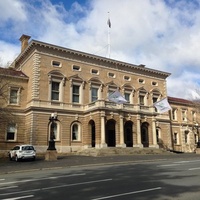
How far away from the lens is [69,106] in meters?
37.7

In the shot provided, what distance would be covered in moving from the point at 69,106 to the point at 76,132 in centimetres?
395

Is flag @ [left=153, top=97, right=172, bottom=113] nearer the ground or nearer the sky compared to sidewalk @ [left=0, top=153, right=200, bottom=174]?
nearer the sky

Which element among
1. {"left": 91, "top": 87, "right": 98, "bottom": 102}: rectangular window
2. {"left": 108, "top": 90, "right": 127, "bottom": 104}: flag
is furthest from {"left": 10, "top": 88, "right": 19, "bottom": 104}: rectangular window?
{"left": 108, "top": 90, "right": 127, "bottom": 104}: flag

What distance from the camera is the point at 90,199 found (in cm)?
823

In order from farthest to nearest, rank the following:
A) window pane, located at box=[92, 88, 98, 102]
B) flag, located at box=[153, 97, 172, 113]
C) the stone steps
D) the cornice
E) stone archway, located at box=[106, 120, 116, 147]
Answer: window pane, located at box=[92, 88, 98, 102]
flag, located at box=[153, 97, 172, 113]
stone archway, located at box=[106, 120, 116, 147]
the cornice
the stone steps

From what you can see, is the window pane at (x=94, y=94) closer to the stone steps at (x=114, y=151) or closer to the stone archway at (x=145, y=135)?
the stone archway at (x=145, y=135)

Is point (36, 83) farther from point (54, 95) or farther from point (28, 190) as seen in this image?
point (28, 190)

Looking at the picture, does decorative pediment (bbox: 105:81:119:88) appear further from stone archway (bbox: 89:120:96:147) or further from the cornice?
stone archway (bbox: 89:120:96:147)

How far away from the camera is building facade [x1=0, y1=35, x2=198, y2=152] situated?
34.5 metres

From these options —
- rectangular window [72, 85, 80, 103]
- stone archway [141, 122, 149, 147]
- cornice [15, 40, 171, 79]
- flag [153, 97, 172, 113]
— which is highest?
cornice [15, 40, 171, 79]

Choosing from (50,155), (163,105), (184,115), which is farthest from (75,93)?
(184,115)

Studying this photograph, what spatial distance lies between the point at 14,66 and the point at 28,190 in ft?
122

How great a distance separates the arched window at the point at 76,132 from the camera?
37.5 metres

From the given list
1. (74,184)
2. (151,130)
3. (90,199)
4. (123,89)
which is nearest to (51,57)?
(123,89)
